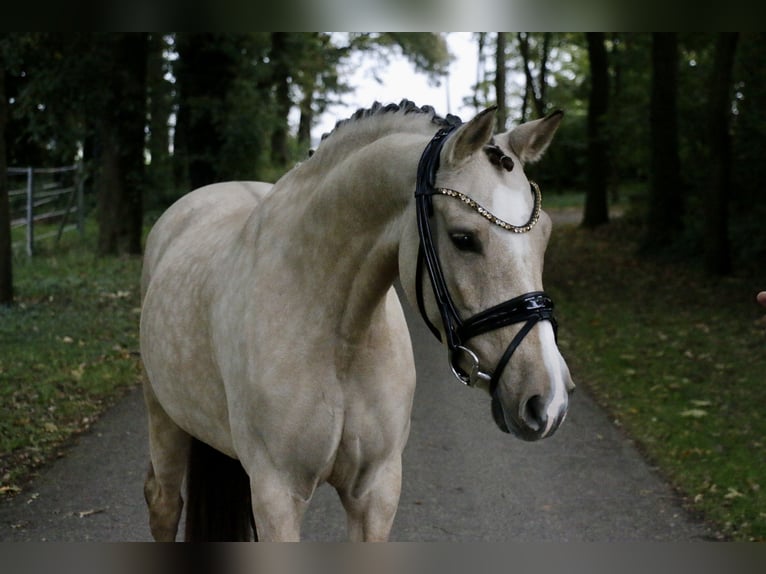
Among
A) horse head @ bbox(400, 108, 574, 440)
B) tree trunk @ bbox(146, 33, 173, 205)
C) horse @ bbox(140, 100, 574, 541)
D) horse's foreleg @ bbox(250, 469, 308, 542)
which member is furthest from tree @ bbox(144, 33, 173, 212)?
horse head @ bbox(400, 108, 574, 440)

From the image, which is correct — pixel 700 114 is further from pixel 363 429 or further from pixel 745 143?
pixel 363 429

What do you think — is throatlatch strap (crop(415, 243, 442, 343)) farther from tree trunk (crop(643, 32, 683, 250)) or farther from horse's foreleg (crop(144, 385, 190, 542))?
tree trunk (crop(643, 32, 683, 250))

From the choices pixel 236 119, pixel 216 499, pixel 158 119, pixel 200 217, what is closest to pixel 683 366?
pixel 200 217

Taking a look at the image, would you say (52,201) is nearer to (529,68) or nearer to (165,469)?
(529,68)

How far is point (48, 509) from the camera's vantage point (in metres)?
5.45

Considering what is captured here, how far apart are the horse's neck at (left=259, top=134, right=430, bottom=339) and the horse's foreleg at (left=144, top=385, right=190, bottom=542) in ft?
4.99

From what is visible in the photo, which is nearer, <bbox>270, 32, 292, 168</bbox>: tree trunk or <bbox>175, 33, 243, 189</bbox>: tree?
<bbox>175, 33, 243, 189</bbox>: tree

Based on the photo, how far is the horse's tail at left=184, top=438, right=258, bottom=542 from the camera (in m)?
3.92

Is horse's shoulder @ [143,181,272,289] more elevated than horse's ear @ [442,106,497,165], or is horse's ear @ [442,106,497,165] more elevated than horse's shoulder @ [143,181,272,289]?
horse's ear @ [442,106,497,165]

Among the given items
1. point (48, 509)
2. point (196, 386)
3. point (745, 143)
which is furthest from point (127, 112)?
point (196, 386)

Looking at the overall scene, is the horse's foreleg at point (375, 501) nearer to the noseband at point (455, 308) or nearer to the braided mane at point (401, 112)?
the noseband at point (455, 308)

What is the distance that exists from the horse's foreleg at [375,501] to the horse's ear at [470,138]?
3.48 feet

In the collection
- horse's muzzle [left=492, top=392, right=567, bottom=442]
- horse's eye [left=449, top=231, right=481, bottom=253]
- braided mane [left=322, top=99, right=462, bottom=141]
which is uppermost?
braided mane [left=322, top=99, right=462, bottom=141]

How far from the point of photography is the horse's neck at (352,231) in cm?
261
